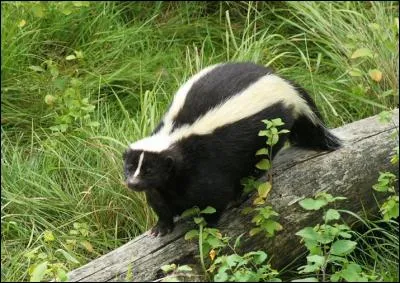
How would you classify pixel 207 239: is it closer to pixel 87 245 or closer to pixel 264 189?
pixel 264 189

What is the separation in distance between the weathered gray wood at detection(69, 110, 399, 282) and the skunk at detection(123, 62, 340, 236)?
0.17m

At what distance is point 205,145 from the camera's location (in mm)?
5211

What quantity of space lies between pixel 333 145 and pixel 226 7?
9.85ft

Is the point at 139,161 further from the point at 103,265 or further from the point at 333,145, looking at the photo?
the point at 333,145

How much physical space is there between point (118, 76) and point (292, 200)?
8.49 ft

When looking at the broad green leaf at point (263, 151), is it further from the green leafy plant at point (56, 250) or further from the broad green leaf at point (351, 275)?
the green leafy plant at point (56, 250)

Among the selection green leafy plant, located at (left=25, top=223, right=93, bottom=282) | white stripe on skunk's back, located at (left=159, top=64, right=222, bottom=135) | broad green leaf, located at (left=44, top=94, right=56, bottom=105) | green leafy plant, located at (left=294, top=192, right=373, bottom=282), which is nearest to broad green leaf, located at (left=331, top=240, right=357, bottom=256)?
green leafy plant, located at (left=294, top=192, right=373, bottom=282)

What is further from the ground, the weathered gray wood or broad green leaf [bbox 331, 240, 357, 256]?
broad green leaf [bbox 331, 240, 357, 256]

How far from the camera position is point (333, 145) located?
5621 mm

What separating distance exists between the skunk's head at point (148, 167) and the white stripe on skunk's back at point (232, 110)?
5 cm

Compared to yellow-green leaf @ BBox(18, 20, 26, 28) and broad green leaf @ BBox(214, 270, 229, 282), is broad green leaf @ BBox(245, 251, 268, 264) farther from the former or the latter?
yellow-green leaf @ BBox(18, 20, 26, 28)

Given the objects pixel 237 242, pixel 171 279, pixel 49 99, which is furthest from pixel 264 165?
pixel 49 99

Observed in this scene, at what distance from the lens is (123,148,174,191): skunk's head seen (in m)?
5.01

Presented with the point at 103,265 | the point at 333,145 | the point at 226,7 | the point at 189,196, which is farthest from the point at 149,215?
the point at 226,7
